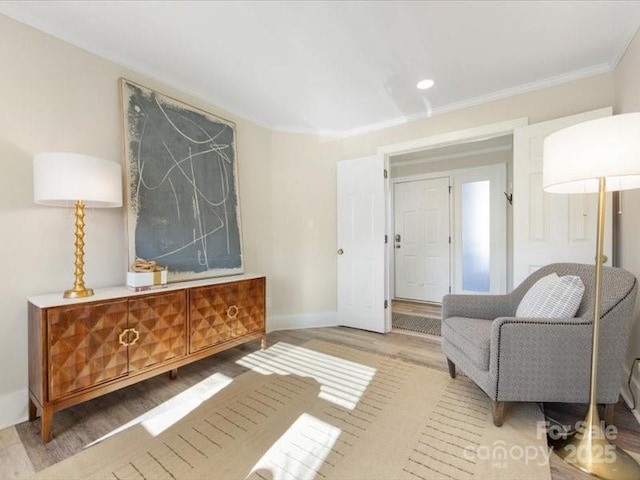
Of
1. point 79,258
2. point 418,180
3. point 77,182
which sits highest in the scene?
point 418,180

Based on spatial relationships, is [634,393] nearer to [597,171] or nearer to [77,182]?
[597,171]

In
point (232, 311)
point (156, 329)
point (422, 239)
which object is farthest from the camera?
point (422, 239)

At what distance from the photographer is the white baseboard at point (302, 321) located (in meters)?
3.33

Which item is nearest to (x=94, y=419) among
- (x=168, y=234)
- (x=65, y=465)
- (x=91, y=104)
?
(x=65, y=465)

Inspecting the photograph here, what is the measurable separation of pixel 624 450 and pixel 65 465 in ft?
8.40

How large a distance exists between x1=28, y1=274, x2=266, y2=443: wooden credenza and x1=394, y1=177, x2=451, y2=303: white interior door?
10.7 ft

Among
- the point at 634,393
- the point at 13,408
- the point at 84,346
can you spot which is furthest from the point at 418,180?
the point at 13,408

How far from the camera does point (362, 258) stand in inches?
132

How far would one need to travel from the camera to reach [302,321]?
11.3ft

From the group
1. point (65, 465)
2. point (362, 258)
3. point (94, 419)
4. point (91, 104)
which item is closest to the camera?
point (65, 465)

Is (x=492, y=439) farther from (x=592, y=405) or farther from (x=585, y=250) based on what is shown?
(x=585, y=250)

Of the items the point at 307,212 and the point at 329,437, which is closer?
the point at 329,437

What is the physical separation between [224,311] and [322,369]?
2.93 feet

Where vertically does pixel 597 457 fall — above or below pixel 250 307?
below
